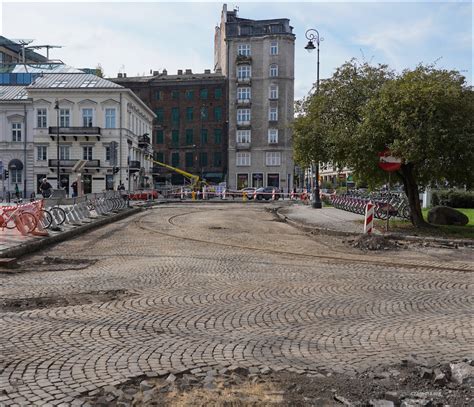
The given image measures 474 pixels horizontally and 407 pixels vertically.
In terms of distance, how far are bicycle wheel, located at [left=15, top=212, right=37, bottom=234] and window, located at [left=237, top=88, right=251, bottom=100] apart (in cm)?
6366

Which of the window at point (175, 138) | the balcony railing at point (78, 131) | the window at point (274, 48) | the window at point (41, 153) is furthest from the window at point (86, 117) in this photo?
the window at point (274, 48)

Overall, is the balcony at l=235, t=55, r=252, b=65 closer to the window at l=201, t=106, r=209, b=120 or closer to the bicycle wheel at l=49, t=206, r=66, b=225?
the window at l=201, t=106, r=209, b=120

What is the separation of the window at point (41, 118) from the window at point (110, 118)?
7.41 metres

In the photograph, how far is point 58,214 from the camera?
60.7 feet

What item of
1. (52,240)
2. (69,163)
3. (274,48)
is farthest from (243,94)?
(52,240)

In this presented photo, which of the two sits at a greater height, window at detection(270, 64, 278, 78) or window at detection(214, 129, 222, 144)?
window at detection(270, 64, 278, 78)

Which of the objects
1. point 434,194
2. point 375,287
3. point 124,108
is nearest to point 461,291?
point 375,287

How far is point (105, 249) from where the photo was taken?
14297mm

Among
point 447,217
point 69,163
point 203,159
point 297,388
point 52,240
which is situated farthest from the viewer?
point 203,159

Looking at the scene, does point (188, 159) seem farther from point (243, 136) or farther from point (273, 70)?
point (273, 70)

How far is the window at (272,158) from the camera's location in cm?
7606

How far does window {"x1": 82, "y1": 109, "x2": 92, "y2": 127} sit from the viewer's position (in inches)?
2484

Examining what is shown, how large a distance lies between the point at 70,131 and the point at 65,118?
2.07 m

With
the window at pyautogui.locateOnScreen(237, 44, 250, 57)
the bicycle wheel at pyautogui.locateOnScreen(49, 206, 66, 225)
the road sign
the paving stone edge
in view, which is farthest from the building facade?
the road sign
